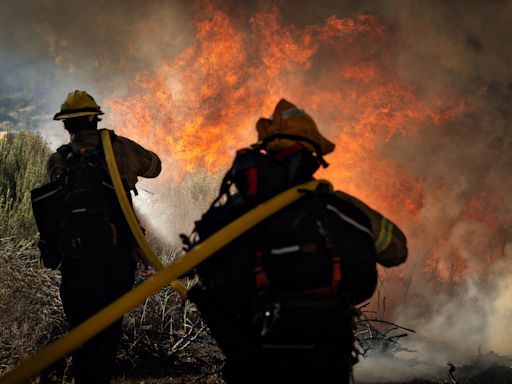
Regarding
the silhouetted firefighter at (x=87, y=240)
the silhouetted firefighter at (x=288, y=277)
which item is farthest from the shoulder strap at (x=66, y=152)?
the silhouetted firefighter at (x=288, y=277)

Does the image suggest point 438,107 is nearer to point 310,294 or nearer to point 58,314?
point 58,314

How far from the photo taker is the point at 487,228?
838 cm

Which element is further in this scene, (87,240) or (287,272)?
(87,240)

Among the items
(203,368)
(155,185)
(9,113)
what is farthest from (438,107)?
(9,113)

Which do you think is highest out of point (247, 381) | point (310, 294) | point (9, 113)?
point (9, 113)

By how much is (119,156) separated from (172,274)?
1.48 metres

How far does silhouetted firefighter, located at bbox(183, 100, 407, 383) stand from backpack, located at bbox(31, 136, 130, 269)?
1209mm

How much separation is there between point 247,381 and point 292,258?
1.83 ft

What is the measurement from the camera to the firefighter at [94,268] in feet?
10.2

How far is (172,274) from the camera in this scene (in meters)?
2.12

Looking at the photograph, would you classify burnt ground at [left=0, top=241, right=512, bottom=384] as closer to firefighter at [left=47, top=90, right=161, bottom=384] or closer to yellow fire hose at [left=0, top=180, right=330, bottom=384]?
firefighter at [left=47, top=90, right=161, bottom=384]

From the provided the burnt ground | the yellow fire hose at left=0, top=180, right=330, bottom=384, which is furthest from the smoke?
the yellow fire hose at left=0, top=180, right=330, bottom=384

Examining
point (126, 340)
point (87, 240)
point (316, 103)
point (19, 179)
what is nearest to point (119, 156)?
point (87, 240)

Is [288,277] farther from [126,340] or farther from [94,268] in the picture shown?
[126,340]
